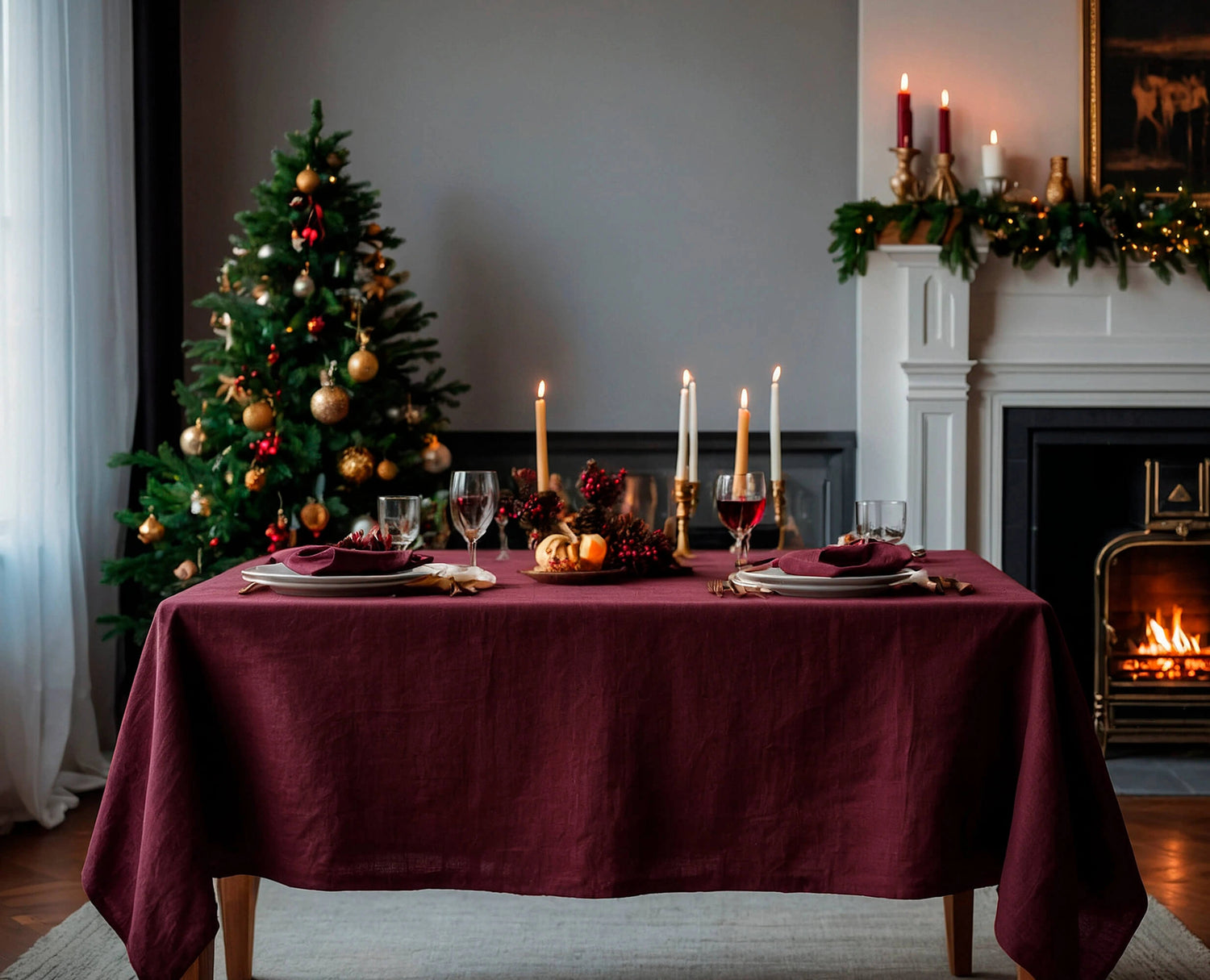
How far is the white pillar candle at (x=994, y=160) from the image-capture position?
330 centimetres

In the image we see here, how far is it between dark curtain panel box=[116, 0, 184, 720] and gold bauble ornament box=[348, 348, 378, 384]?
79cm

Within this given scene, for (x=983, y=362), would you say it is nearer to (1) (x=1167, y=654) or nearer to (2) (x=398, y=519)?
(1) (x=1167, y=654)

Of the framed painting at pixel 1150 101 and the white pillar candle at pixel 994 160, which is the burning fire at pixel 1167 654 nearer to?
the framed painting at pixel 1150 101

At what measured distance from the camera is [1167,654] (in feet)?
11.5

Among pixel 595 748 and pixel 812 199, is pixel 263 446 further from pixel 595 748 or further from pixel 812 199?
pixel 812 199

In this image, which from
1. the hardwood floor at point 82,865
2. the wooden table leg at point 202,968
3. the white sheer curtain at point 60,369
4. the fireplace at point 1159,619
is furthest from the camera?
the fireplace at point 1159,619

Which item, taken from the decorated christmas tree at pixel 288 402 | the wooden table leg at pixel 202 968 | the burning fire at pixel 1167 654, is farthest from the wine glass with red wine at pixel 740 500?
the burning fire at pixel 1167 654

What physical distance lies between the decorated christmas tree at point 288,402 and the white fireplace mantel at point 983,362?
1.47 metres

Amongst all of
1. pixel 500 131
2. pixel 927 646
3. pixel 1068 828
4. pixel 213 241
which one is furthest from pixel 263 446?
pixel 1068 828

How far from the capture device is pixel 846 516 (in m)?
3.57

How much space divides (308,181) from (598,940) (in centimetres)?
205

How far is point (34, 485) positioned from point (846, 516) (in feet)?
7.84

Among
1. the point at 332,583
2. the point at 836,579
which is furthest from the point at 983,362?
the point at 332,583

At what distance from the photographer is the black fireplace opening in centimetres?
345
